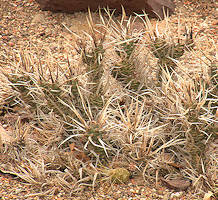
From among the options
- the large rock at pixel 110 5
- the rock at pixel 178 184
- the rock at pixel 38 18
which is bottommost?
the rock at pixel 178 184

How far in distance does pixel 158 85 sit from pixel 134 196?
730 mm

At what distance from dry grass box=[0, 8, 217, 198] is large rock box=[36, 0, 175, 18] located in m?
1.16

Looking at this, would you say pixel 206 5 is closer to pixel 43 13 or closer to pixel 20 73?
pixel 43 13

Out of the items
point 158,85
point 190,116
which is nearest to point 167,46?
point 158,85

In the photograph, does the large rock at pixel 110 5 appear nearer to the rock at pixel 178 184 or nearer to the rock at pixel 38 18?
the rock at pixel 38 18

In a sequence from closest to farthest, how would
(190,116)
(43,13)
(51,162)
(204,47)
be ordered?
1. (190,116)
2. (51,162)
3. (204,47)
4. (43,13)

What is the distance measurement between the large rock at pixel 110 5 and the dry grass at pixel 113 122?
1.16m

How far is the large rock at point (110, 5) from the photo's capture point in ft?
11.4

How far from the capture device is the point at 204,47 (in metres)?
3.20

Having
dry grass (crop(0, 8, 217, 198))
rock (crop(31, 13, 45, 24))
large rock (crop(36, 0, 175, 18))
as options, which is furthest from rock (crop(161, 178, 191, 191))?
rock (crop(31, 13, 45, 24))

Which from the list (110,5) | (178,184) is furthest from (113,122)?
(110,5)

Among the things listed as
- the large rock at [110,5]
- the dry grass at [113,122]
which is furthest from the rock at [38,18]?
the dry grass at [113,122]

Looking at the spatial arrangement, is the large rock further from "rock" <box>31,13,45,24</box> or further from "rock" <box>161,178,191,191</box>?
"rock" <box>161,178,191,191</box>

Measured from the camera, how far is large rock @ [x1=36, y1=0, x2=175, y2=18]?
3.46 m
